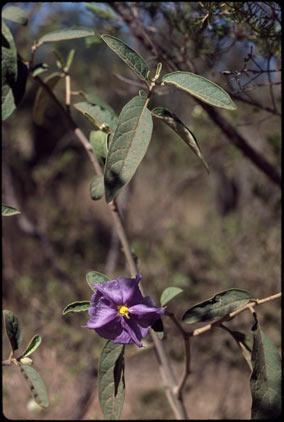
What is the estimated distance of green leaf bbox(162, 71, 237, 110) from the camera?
480 mm

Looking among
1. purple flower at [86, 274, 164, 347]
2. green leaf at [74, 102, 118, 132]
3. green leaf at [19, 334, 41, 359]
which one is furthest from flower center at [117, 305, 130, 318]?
green leaf at [74, 102, 118, 132]

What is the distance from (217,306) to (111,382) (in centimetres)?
19

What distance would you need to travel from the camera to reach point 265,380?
0.60 meters

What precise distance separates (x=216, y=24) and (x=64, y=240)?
260 centimetres

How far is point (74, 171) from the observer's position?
528 centimetres

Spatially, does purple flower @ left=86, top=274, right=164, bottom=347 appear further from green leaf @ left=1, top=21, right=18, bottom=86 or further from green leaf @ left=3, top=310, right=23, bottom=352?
green leaf @ left=1, top=21, right=18, bottom=86

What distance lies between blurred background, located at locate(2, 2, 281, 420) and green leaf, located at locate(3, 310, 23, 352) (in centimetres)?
36

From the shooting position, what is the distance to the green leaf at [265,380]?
0.58m

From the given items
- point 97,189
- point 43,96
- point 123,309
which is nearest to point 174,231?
point 43,96

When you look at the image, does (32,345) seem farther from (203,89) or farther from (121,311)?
(203,89)

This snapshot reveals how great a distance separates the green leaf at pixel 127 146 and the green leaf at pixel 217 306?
0.77 feet

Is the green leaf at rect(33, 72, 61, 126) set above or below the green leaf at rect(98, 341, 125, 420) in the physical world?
above

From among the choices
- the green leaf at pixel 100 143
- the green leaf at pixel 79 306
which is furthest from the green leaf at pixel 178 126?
the green leaf at pixel 79 306

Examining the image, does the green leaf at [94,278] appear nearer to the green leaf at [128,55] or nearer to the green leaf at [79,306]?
the green leaf at [79,306]
